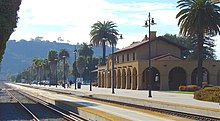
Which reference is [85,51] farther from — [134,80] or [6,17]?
[6,17]

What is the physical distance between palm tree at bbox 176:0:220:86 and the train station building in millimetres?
10900

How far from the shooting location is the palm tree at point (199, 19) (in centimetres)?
5841

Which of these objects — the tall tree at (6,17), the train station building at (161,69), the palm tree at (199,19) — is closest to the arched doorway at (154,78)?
the train station building at (161,69)

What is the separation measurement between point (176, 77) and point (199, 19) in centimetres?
1908

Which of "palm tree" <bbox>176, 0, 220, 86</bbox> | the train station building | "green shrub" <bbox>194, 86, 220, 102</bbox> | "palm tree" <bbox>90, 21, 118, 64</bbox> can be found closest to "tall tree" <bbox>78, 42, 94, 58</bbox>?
"palm tree" <bbox>90, 21, 118, 64</bbox>

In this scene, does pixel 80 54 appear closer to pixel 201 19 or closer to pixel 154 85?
pixel 154 85

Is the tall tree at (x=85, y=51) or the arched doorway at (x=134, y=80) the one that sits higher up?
the tall tree at (x=85, y=51)

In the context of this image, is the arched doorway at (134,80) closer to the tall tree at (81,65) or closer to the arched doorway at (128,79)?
the arched doorway at (128,79)

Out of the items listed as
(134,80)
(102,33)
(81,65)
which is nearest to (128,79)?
(134,80)

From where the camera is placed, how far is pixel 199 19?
191ft

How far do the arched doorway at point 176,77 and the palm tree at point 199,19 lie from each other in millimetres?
14032

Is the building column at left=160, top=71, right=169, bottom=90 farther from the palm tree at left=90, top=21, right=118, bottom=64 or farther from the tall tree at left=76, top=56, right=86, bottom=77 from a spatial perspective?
the tall tree at left=76, top=56, right=86, bottom=77

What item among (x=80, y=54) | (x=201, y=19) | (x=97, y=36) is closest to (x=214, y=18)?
(x=201, y=19)

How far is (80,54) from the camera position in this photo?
17688 centimetres
